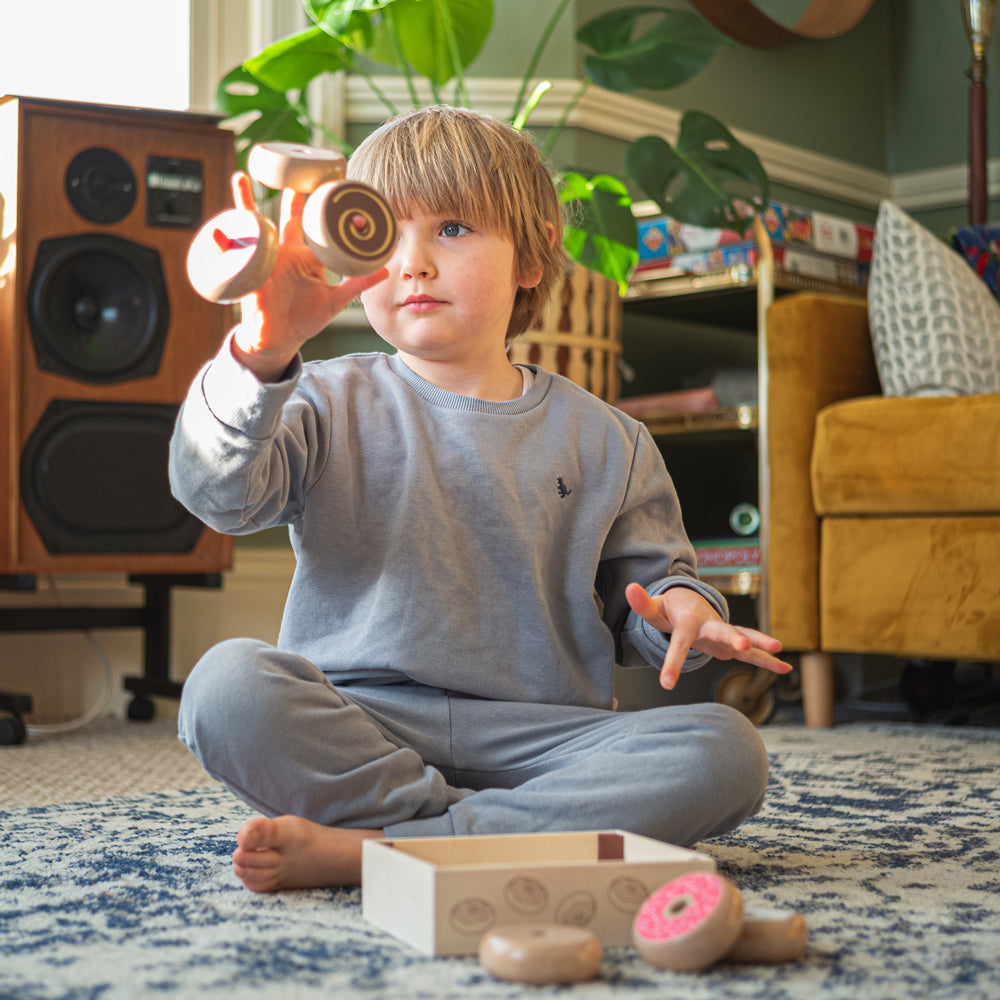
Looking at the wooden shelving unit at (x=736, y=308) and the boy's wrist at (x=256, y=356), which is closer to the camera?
the boy's wrist at (x=256, y=356)

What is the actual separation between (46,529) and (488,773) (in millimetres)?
969

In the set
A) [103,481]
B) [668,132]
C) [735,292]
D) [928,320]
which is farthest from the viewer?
[668,132]

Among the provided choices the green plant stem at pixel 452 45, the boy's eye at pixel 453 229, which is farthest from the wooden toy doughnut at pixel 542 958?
the green plant stem at pixel 452 45

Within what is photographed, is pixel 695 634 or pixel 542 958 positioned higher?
pixel 695 634

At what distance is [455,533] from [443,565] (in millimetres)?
32

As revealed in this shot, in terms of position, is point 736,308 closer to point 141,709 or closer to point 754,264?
point 754,264

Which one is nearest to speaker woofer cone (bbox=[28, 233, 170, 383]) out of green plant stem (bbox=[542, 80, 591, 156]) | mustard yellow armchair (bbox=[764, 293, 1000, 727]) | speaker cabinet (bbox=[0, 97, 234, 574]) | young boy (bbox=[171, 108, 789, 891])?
speaker cabinet (bbox=[0, 97, 234, 574])

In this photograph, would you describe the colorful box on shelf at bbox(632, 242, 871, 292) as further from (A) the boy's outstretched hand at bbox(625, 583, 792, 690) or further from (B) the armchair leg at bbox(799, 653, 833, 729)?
(A) the boy's outstretched hand at bbox(625, 583, 792, 690)

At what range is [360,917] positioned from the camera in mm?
789

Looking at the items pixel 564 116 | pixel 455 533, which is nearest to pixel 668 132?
pixel 564 116

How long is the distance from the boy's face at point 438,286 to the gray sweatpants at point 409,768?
29cm

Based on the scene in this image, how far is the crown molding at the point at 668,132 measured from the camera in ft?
7.80

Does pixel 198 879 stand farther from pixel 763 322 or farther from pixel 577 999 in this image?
pixel 763 322

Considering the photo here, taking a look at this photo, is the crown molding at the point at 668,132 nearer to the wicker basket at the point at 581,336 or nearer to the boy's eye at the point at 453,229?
the wicker basket at the point at 581,336
